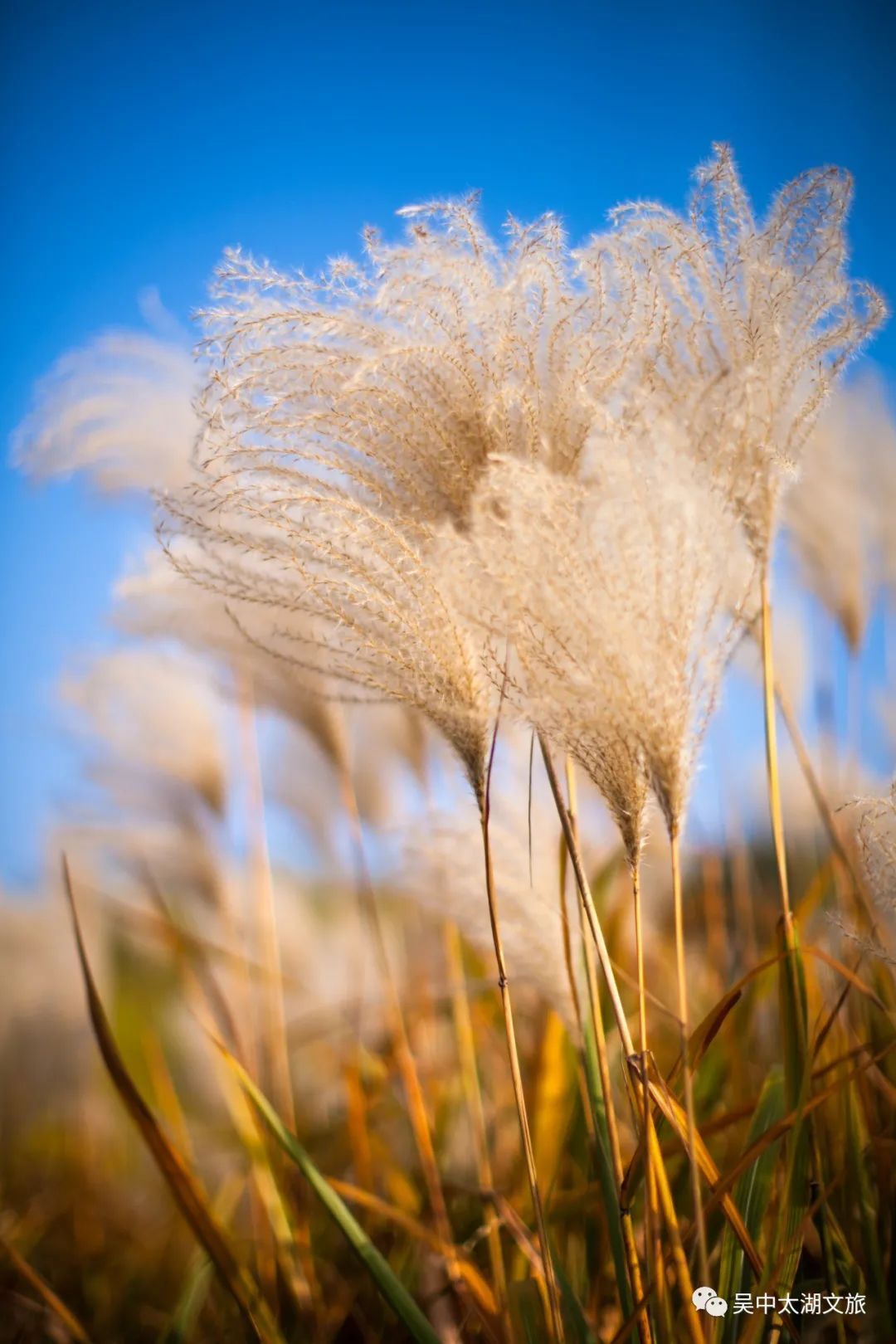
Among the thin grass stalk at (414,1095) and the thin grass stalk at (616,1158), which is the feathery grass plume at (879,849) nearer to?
the thin grass stalk at (616,1158)

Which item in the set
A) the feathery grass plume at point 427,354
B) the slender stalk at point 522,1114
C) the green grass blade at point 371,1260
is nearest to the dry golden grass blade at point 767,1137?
the slender stalk at point 522,1114

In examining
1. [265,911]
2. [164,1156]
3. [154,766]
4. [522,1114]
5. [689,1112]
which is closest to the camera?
[689,1112]

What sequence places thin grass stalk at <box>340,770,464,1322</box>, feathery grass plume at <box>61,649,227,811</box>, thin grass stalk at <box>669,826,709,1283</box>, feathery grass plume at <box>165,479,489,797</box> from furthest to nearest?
feathery grass plume at <box>61,649,227,811</box>, thin grass stalk at <box>340,770,464,1322</box>, feathery grass plume at <box>165,479,489,797</box>, thin grass stalk at <box>669,826,709,1283</box>

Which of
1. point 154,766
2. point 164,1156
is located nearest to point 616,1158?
point 164,1156

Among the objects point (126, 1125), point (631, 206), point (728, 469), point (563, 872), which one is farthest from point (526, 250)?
point (126, 1125)

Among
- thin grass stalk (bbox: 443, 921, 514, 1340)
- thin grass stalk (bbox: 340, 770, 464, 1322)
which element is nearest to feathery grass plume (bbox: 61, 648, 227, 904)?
thin grass stalk (bbox: 340, 770, 464, 1322)

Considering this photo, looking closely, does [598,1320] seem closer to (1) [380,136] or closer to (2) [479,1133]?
(2) [479,1133]

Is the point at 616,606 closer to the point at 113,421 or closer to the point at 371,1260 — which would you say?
the point at 371,1260

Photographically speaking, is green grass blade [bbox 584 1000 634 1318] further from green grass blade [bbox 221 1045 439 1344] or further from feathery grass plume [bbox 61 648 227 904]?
feathery grass plume [bbox 61 648 227 904]
